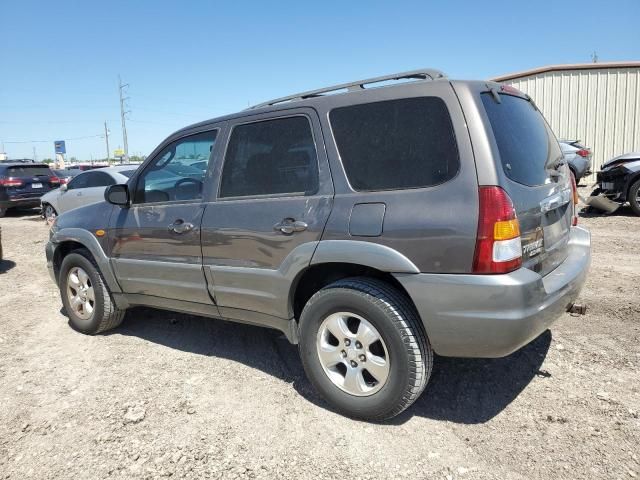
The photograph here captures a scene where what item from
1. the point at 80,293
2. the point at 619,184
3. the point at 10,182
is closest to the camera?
the point at 80,293

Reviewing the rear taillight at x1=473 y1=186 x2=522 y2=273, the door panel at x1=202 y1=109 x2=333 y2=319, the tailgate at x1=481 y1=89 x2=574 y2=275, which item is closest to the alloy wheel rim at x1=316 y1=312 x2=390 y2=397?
the door panel at x1=202 y1=109 x2=333 y2=319

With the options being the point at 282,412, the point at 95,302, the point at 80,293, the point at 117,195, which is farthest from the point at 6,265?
the point at 282,412

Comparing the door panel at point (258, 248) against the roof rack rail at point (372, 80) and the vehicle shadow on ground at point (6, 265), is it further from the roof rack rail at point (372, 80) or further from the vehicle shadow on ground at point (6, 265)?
the vehicle shadow on ground at point (6, 265)

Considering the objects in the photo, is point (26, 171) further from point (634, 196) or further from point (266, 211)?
point (634, 196)

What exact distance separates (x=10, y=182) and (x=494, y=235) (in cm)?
1597

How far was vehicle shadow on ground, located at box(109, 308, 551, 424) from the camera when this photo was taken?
3.08m

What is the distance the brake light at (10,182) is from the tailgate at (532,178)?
51.0ft

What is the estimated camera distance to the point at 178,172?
392 centimetres

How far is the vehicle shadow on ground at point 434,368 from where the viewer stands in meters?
3.08

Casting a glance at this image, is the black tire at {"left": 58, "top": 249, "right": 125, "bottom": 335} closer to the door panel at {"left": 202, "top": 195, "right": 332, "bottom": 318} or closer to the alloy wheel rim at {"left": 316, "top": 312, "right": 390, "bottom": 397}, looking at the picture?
the door panel at {"left": 202, "top": 195, "right": 332, "bottom": 318}

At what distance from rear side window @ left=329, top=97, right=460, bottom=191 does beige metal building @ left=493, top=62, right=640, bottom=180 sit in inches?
595

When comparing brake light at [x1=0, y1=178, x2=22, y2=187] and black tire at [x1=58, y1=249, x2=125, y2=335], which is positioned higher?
brake light at [x1=0, y1=178, x2=22, y2=187]

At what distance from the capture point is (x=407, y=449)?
2.66 metres

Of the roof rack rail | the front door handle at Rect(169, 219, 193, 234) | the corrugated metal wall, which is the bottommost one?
the front door handle at Rect(169, 219, 193, 234)
